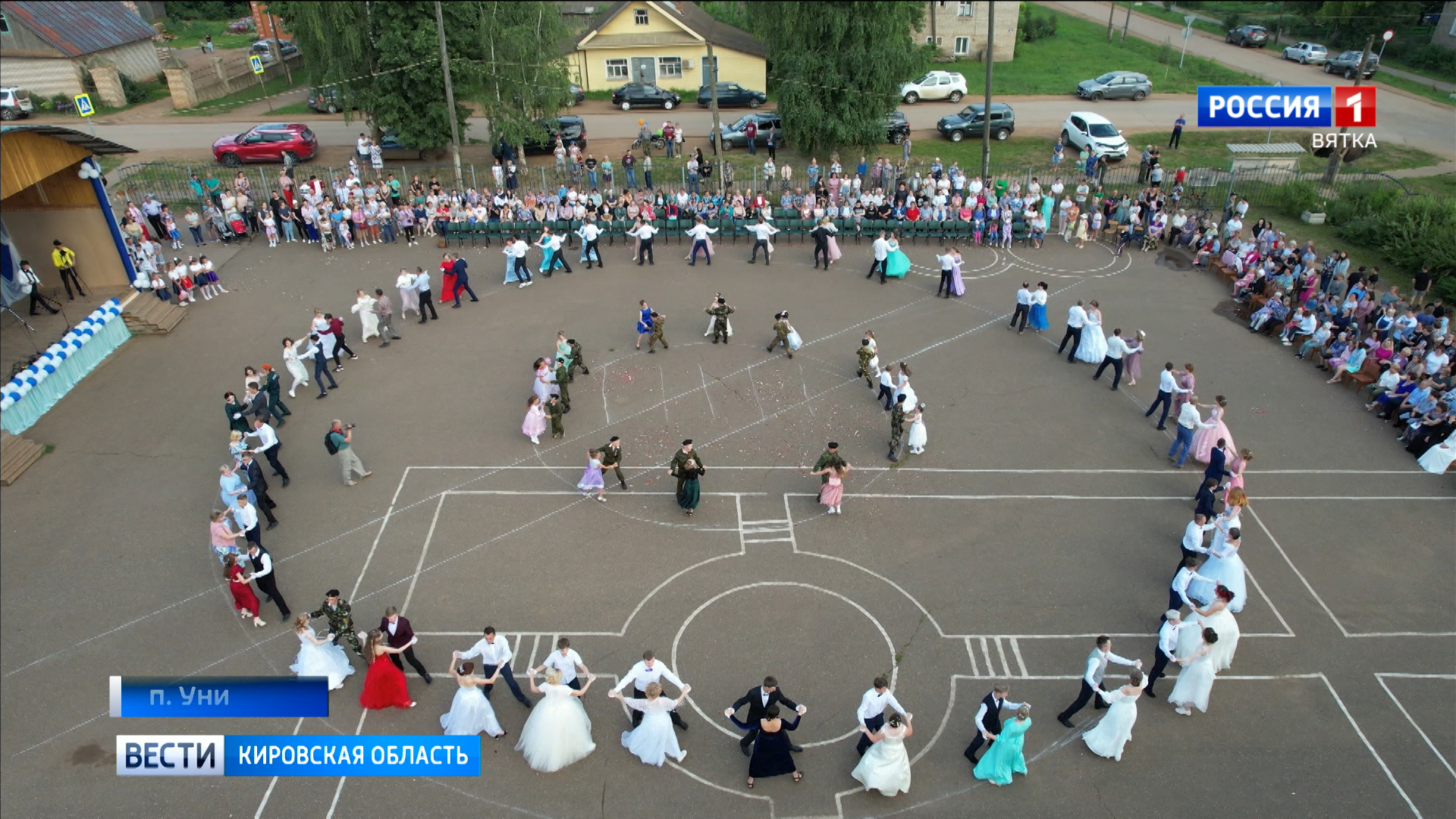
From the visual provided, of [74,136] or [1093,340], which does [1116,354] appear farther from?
[74,136]

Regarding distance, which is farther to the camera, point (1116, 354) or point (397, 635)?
point (1116, 354)

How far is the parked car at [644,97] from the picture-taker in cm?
4366

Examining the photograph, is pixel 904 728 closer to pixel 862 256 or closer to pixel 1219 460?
pixel 1219 460

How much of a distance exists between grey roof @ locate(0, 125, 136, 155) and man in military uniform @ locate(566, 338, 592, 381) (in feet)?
43.2

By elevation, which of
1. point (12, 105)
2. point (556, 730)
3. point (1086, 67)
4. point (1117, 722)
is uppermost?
point (12, 105)

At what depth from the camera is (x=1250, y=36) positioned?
56094 millimetres

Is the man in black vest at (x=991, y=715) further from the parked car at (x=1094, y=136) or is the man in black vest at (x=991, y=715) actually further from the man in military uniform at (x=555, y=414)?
the parked car at (x=1094, y=136)

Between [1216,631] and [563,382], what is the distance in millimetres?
12745

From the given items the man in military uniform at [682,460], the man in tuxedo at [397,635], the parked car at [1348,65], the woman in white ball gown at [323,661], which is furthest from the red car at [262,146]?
the parked car at [1348,65]

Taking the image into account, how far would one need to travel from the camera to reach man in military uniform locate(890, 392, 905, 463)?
694 inches

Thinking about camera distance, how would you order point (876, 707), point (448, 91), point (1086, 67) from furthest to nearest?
point (1086, 67)
point (448, 91)
point (876, 707)

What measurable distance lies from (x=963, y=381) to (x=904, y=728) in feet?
38.4
